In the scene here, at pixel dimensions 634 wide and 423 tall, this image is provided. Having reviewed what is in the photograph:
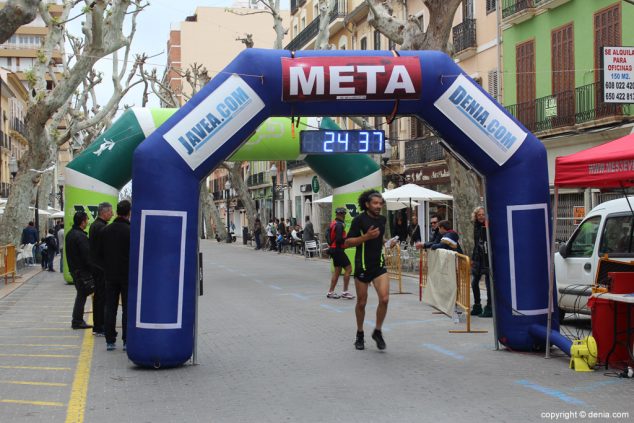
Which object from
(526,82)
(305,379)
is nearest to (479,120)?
(305,379)

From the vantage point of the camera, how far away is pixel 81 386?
855 cm

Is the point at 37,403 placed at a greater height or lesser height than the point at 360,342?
lesser

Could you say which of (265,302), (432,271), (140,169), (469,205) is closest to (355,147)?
(140,169)

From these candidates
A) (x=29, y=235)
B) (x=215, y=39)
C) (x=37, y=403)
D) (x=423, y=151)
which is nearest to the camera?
(x=37, y=403)

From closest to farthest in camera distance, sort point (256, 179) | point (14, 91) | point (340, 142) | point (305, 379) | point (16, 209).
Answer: point (305, 379), point (340, 142), point (16, 209), point (256, 179), point (14, 91)

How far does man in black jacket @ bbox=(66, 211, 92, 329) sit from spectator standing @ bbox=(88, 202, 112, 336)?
1.86 ft

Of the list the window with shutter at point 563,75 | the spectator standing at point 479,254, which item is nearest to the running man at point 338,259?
the spectator standing at point 479,254

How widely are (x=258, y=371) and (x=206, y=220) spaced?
2790 inches

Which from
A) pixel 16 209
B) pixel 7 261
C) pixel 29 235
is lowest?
pixel 7 261

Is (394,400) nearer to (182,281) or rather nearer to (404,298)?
(182,281)

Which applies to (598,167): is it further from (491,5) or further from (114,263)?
(491,5)

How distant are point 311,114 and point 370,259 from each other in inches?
73.7

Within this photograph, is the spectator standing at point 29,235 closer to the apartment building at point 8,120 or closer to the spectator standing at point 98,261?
the spectator standing at point 98,261

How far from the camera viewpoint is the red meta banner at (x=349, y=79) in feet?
32.7
